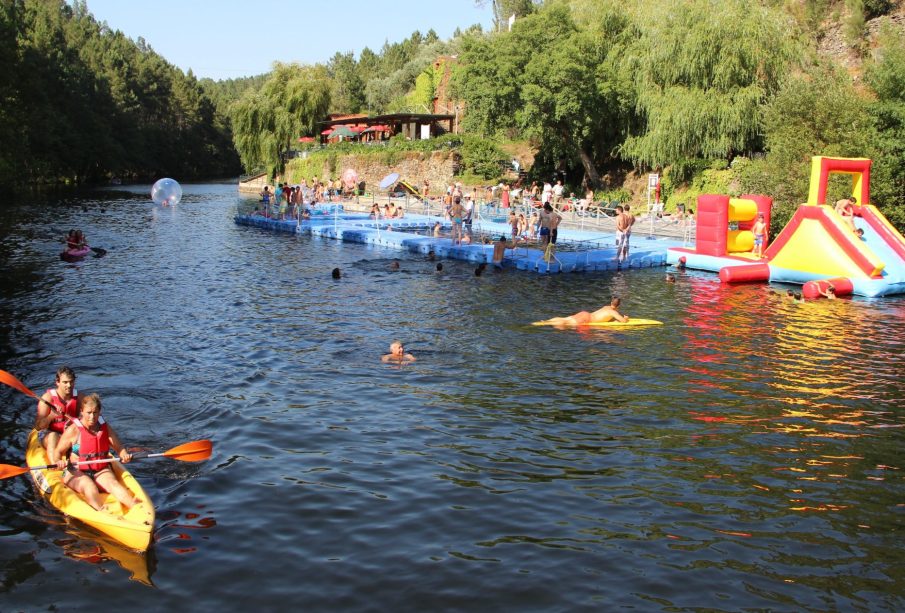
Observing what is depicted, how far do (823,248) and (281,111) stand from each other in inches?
2207

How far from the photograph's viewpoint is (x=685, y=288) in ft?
77.5

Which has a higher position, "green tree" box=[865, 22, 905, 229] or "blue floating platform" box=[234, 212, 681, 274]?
"green tree" box=[865, 22, 905, 229]

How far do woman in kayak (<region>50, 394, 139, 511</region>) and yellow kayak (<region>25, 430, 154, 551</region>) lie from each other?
9cm

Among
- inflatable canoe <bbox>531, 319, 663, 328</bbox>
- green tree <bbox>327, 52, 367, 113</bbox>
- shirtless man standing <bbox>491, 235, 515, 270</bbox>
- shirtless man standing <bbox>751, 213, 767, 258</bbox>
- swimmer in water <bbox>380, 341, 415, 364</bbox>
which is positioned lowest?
swimmer in water <bbox>380, 341, 415, 364</bbox>

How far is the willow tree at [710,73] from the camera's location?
117 ft

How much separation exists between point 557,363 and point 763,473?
17.6ft

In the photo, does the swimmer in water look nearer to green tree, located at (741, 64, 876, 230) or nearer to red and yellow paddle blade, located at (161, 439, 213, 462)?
red and yellow paddle blade, located at (161, 439, 213, 462)

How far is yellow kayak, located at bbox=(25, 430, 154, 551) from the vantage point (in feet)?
26.5

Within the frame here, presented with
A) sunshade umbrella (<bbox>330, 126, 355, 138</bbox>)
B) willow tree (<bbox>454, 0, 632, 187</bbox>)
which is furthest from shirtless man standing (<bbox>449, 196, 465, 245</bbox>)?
sunshade umbrella (<bbox>330, 126, 355, 138</bbox>)

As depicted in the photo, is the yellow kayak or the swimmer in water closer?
the yellow kayak

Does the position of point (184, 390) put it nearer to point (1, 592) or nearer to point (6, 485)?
point (6, 485)

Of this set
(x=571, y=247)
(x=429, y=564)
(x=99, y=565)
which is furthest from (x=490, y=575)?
(x=571, y=247)

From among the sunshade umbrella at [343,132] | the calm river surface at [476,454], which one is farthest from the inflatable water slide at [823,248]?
the sunshade umbrella at [343,132]

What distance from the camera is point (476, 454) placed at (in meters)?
10.7
